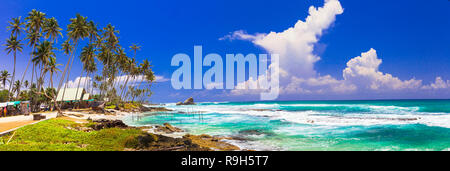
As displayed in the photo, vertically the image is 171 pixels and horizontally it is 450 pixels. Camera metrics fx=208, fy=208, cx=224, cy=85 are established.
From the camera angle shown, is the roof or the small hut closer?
A: the small hut

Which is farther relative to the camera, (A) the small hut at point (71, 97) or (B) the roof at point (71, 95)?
(B) the roof at point (71, 95)

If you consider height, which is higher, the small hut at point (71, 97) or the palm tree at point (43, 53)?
the palm tree at point (43, 53)

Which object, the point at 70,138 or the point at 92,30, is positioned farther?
the point at 92,30

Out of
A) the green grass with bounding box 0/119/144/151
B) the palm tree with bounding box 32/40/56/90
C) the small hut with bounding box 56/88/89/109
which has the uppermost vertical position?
the palm tree with bounding box 32/40/56/90

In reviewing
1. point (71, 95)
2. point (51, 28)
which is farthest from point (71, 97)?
point (51, 28)

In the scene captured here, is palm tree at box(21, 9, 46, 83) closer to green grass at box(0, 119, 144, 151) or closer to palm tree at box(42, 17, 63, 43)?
palm tree at box(42, 17, 63, 43)

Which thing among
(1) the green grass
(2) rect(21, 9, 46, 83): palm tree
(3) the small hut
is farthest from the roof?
(1) the green grass

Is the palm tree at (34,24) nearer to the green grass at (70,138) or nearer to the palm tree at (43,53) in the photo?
the palm tree at (43,53)

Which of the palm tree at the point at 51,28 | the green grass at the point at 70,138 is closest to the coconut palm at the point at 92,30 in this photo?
the palm tree at the point at 51,28

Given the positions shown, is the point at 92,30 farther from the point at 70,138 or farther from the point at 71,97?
the point at 70,138
